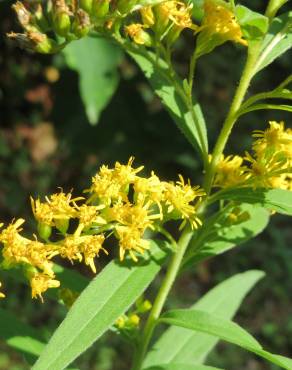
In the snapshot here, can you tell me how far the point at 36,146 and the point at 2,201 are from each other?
83 centimetres

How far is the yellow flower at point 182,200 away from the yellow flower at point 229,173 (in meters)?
0.10

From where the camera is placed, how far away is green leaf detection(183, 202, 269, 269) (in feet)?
6.32

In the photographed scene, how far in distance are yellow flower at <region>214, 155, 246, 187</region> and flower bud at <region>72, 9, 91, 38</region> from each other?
1.60 feet

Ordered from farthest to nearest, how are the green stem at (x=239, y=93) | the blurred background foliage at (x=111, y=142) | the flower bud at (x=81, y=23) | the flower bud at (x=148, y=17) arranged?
the blurred background foliage at (x=111, y=142), the flower bud at (x=148, y=17), the green stem at (x=239, y=93), the flower bud at (x=81, y=23)

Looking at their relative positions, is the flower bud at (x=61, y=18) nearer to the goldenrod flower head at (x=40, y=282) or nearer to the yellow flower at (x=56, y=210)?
the yellow flower at (x=56, y=210)

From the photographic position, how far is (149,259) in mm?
1831

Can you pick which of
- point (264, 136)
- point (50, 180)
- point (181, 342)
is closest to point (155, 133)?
point (50, 180)

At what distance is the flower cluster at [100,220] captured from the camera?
1729 millimetres

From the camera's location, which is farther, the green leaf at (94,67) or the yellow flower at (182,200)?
the green leaf at (94,67)

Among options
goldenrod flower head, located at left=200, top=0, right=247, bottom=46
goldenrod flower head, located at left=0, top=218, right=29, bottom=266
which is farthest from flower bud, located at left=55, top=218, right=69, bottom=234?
goldenrod flower head, located at left=200, top=0, right=247, bottom=46

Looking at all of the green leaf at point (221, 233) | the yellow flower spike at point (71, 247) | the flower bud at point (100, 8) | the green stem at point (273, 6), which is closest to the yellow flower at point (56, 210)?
the yellow flower spike at point (71, 247)

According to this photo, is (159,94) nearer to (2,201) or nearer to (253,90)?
(2,201)

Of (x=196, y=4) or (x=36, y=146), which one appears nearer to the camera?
(x=196, y=4)

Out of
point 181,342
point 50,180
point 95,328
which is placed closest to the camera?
point 95,328
